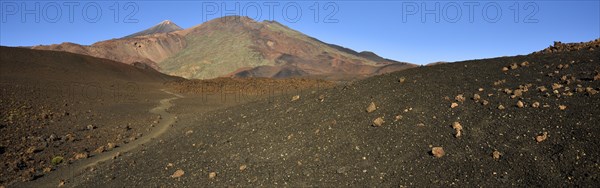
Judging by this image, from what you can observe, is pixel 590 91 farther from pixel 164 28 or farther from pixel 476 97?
pixel 164 28

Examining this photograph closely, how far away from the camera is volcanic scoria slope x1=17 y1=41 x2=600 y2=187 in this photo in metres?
6.20

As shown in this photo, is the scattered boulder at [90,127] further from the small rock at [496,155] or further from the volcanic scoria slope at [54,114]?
the small rock at [496,155]

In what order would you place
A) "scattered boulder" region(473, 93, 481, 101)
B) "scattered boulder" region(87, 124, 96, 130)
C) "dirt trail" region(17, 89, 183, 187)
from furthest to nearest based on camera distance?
1. "scattered boulder" region(87, 124, 96, 130)
2. "dirt trail" region(17, 89, 183, 187)
3. "scattered boulder" region(473, 93, 481, 101)

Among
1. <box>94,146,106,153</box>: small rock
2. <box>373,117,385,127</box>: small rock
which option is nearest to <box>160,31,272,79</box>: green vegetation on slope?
<box>94,146,106,153</box>: small rock

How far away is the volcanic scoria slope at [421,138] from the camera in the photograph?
6199 mm

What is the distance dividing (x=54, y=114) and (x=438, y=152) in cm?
1756

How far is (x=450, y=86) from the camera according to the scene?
9.52 meters

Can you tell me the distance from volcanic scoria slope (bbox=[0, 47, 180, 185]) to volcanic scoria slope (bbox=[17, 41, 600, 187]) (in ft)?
11.3

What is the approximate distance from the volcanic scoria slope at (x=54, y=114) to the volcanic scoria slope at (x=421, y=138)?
344 cm

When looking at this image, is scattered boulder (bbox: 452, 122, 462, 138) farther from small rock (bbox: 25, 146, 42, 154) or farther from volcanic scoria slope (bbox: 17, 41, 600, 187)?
small rock (bbox: 25, 146, 42, 154)

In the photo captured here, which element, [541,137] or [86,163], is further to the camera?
[86,163]

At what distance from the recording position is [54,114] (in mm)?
18500

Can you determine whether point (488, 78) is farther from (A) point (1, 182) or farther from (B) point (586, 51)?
(A) point (1, 182)

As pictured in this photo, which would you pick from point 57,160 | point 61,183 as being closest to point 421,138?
point 61,183
